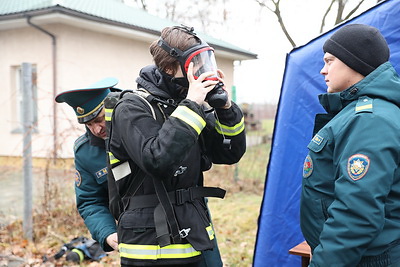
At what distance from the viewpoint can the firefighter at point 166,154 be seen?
1.68 m

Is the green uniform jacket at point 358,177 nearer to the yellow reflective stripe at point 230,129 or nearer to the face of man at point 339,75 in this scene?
the face of man at point 339,75

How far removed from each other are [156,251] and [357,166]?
90 centimetres

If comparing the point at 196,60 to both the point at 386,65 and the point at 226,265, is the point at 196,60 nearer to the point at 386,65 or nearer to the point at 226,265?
the point at 386,65

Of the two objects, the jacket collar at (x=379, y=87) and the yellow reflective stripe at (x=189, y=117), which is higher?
the jacket collar at (x=379, y=87)

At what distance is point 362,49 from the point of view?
→ 71.0 inches

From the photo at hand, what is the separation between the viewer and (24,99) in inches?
188

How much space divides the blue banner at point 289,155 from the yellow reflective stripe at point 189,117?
1640 millimetres

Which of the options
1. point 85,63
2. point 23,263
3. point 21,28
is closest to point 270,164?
point 23,263

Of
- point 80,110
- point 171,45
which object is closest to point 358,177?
point 171,45

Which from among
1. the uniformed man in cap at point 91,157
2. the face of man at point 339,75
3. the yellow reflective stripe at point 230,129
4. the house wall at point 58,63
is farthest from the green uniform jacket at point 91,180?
the house wall at point 58,63

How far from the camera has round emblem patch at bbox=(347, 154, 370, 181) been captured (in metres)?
1.59

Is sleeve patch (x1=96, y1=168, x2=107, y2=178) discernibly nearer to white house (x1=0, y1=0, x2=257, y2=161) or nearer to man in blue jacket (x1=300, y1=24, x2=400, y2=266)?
man in blue jacket (x1=300, y1=24, x2=400, y2=266)

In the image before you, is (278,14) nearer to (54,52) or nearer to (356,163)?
(54,52)

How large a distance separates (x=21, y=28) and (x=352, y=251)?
10856mm
